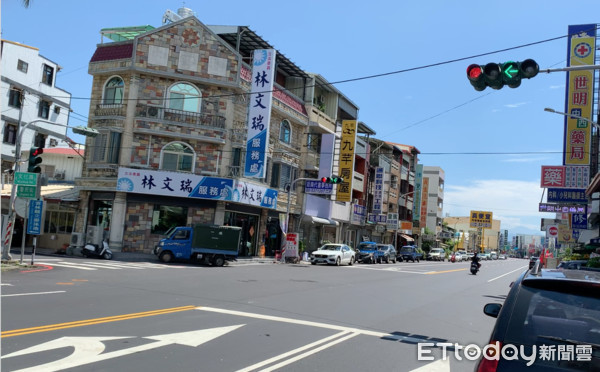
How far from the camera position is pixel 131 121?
28.1 metres

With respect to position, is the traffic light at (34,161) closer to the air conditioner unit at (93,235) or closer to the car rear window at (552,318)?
Answer: the air conditioner unit at (93,235)

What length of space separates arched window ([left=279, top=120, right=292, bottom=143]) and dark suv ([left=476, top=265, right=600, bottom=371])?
3193cm

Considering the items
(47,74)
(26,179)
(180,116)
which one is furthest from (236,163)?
(47,74)

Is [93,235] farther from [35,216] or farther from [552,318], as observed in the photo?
[552,318]

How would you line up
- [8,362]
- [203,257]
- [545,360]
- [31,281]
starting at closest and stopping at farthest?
[545,360] < [8,362] < [31,281] < [203,257]

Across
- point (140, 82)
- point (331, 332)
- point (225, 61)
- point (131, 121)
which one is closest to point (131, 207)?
point (131, 121)

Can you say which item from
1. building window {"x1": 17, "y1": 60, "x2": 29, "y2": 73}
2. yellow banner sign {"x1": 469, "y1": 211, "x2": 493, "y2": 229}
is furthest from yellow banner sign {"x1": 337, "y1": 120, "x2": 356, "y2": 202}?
yellow banner sign {"x1": 469, "y1": 211, "x2": 493, "y2": 229}

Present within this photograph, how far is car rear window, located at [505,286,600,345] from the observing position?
3.35 metres

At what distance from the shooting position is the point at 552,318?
3508 millimetres

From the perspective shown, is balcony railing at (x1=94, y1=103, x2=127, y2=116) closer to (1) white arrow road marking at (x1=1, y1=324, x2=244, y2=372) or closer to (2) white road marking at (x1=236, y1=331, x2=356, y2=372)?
(1) white arrow road marking at (x1=1, y1=324, x2=244, y2=372)

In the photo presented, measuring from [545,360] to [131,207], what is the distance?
88.4 ft

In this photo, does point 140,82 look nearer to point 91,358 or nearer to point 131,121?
point 131,121

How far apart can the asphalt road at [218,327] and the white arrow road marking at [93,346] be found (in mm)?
13

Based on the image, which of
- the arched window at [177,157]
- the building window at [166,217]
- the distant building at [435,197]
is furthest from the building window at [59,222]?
the distant building at [435,197]
